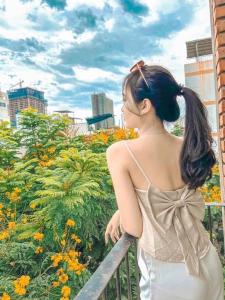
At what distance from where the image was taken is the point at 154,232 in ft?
3.37

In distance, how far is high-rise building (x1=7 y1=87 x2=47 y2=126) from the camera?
3.98 metres

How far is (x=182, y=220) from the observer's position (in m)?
1.04

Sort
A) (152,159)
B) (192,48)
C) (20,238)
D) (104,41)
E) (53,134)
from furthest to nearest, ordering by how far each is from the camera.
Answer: (192,48), (104,41), (53,134), (20,238), (152,159)

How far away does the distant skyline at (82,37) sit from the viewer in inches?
166

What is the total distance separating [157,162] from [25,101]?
12.1 feet

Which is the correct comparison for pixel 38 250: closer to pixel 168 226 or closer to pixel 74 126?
pixel 168 226

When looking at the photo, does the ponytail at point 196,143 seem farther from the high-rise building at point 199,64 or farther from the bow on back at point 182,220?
the high-rise building at point 199,64

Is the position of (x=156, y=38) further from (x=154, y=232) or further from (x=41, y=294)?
(x=154, y=232)

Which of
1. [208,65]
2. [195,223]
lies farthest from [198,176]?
[208,65]

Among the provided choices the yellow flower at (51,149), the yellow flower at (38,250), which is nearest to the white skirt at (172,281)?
the yellow flower at (38,250)

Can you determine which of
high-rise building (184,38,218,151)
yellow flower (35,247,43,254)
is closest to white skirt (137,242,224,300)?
yellow flower (35,247,43,254)

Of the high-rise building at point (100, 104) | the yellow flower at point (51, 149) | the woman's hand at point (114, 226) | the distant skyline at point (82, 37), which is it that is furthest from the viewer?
the high-rise building at point (100, 104)

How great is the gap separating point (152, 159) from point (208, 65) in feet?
19.7

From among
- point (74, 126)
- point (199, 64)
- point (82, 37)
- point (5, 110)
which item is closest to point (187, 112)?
point (74, 126)
